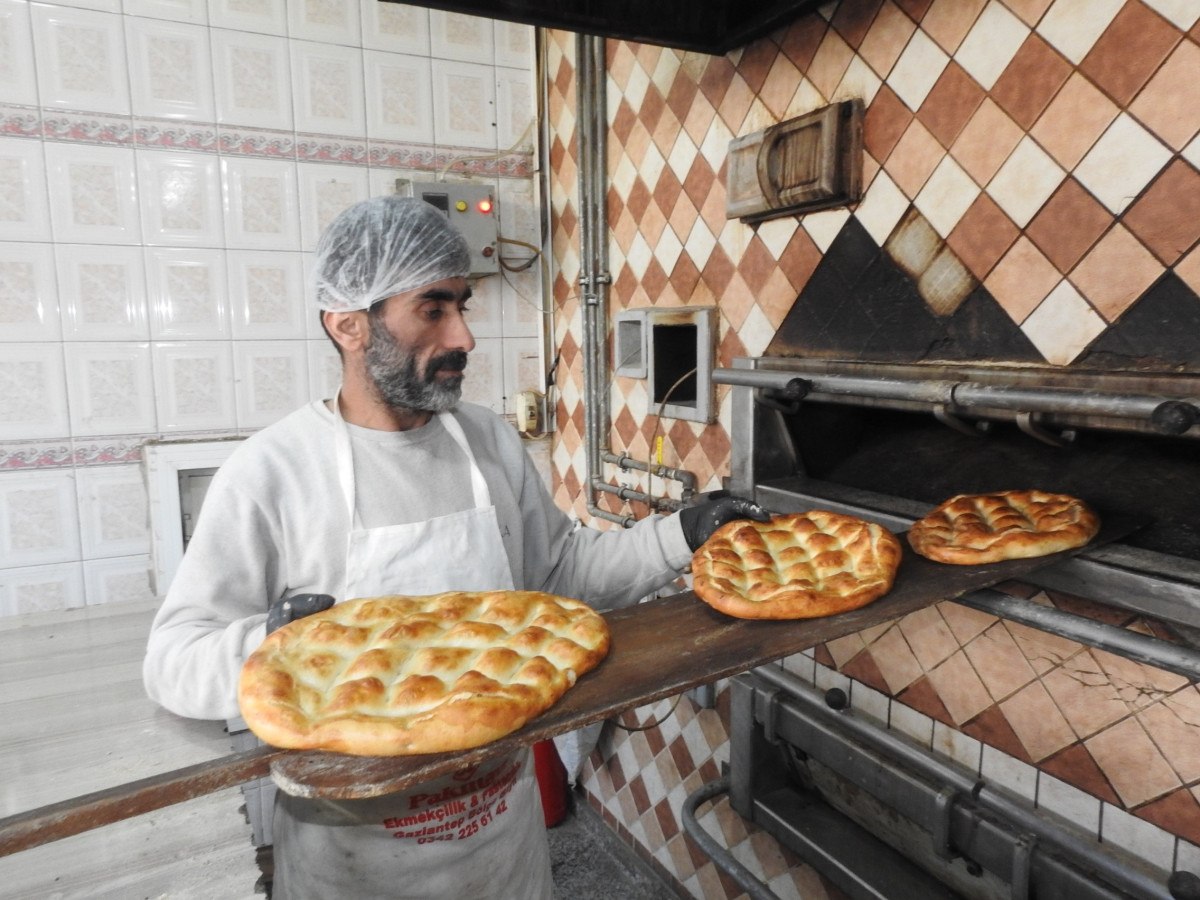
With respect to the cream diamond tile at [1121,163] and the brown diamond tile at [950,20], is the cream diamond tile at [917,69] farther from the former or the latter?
the cream diamond tile at [1121,163]

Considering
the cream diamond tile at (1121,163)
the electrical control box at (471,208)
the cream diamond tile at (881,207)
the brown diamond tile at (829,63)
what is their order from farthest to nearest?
1. the electrical control box at (471,208)
2. the brown diamond tile at (829,63)
3. the cream diamond tile at (881,207)
4. the cream diamond tile at (1121,163)

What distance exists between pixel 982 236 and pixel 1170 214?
1.10 ft

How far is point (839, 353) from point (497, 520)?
0.94 metres

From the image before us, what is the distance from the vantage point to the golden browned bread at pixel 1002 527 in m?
1.28

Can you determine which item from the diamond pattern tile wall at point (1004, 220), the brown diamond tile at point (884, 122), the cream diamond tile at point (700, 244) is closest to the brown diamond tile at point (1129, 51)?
the diamond pattern tile wall at point (1004, 220)

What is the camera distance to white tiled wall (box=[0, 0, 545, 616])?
2.65 metres

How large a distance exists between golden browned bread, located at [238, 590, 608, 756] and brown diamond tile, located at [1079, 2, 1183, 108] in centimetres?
129

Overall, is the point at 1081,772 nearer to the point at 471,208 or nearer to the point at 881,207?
the point at 881,207

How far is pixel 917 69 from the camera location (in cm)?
167

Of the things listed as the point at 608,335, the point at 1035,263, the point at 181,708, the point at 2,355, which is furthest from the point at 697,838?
the point at 2,355

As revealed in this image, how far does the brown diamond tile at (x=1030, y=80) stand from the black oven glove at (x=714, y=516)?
92cm

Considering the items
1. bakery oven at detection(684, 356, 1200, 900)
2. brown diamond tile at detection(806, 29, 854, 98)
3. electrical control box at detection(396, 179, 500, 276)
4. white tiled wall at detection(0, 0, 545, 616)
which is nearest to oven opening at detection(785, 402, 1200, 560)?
bakery oven at detection(684, 356, 1200, 900)

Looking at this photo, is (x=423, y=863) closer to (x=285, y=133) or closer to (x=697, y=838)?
(x=697, y=838)

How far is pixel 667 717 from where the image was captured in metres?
2.81
